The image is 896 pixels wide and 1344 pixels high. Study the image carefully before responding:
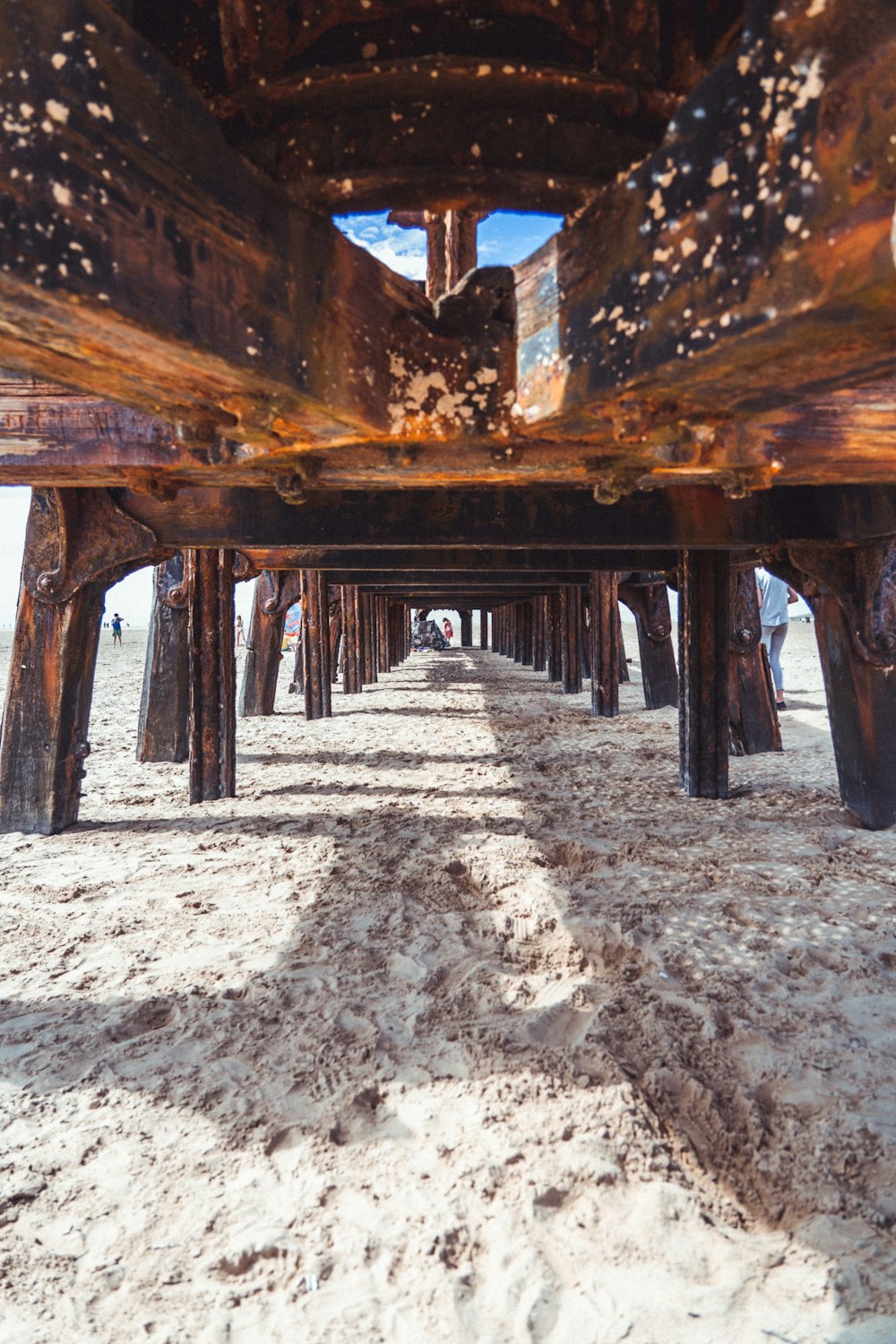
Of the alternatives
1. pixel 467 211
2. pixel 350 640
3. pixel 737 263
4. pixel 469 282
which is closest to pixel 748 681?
pixel 469 282

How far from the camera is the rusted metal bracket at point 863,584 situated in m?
4.32

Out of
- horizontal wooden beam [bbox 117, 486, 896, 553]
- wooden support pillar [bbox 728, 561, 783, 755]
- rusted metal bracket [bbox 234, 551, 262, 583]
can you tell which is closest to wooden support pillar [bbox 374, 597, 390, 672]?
rusted metal bracket [bbox 234, 551, 262, 583]

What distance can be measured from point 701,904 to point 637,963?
→ 2.32 feet

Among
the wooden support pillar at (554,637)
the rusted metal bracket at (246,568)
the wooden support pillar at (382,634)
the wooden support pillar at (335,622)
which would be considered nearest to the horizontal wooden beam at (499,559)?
the rusted metal bracket at (246,568)

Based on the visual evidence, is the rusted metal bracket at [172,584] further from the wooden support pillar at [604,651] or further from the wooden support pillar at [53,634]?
the wooden support pillar at [604,651]

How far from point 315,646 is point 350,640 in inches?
142

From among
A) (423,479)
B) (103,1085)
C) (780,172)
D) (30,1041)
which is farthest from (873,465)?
(30,1041)

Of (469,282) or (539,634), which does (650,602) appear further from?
(469,282)

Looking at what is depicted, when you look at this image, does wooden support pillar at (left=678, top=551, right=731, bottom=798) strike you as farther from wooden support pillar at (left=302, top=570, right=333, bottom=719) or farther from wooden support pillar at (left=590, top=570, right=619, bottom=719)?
wooden support pillar at (left=302, top=570, right=333, bottom=719)

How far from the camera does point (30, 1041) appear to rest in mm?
2389

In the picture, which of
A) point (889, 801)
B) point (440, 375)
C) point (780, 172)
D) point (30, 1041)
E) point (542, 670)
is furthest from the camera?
point (542, 670)

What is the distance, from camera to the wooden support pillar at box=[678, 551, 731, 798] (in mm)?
5453

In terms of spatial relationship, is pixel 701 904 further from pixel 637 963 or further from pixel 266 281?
pixel 266 281

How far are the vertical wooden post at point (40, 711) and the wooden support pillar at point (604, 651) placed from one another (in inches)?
268
